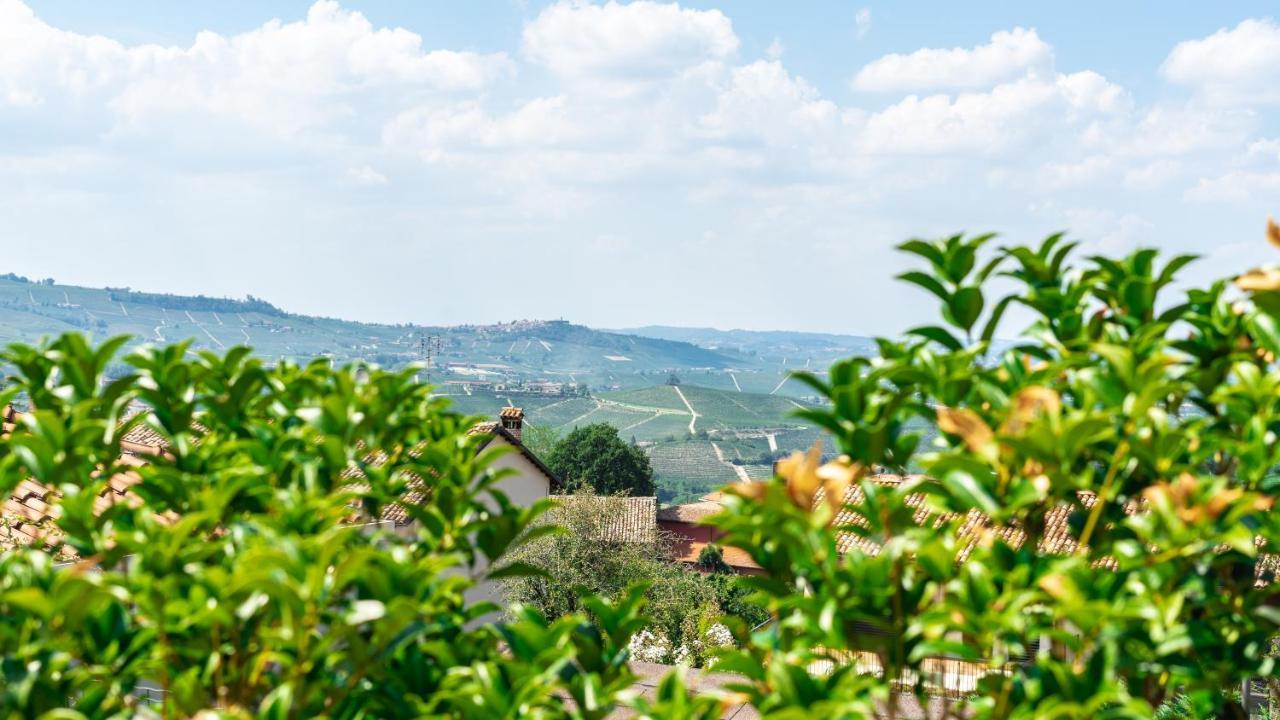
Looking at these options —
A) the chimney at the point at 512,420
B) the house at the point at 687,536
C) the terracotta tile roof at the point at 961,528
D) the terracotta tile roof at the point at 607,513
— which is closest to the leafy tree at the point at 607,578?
the terracotta tile roof at the point at 607,513

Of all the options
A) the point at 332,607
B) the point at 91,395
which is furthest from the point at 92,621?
the point at 91,395

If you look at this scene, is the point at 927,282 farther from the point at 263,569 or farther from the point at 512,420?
the point at 512,420

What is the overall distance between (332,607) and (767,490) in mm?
941

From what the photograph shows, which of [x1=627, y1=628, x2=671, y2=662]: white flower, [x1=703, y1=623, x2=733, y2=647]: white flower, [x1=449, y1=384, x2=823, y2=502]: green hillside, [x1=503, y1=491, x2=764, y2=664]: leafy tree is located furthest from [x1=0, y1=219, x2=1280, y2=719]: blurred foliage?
[x1=449, y1=384, x2=823, y2=502]: green hillside

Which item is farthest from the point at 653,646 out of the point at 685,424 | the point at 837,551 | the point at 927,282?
the point at 685,424

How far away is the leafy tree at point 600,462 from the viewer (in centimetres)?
6975

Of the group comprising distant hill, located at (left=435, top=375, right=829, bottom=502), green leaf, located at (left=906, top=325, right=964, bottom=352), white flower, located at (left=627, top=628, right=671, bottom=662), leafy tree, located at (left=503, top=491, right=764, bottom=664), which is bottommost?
distant hill, located at (left=435, top=375, right=829, bottom=502)

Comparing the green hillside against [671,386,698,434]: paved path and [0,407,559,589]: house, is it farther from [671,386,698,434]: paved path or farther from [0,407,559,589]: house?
[0,407,559,589]: house

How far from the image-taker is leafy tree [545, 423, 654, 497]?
6975 centimetres

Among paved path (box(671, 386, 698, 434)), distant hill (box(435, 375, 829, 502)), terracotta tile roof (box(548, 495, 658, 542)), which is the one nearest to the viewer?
terracotta tile roof (box(548, 495, 658, 542))

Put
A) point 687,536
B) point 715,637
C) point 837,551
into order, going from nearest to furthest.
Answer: point 837,551 → point 715,637 → point 687,536

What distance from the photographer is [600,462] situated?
230 feet

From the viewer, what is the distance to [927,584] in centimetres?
239

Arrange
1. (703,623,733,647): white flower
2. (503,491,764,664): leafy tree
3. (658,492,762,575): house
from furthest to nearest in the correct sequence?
(658,492,762,575): house < (503,491,764,664): leafy tree < (703,623,733,647): white flower
